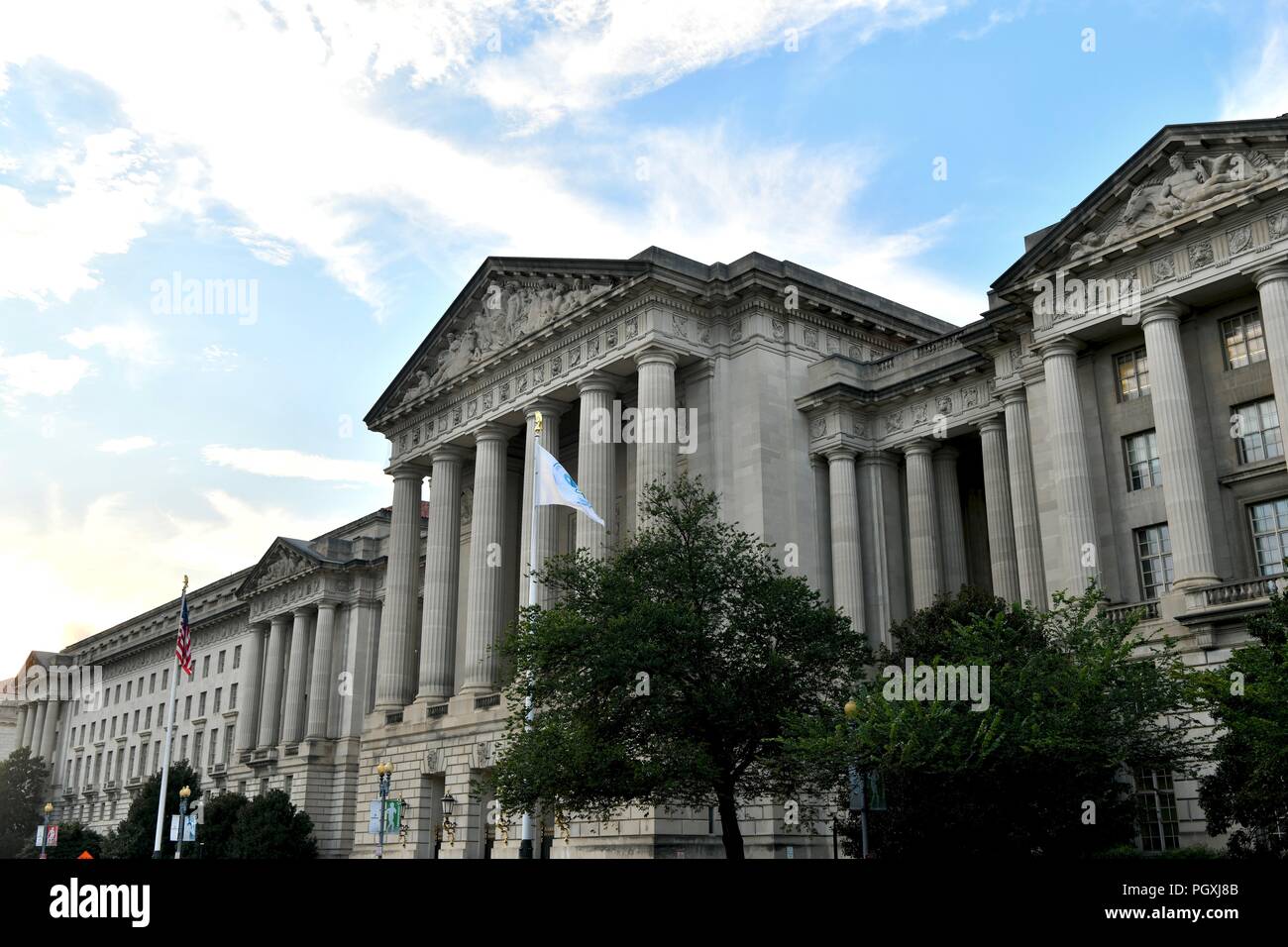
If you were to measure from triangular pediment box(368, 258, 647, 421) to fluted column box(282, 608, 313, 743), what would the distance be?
24.2m

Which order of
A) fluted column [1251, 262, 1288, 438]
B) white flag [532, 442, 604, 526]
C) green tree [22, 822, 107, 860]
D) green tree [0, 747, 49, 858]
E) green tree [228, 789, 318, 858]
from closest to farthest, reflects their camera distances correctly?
1. fluted column [1251, 262, 1288, 438]
2. white flag [532, 442, 604, 526]
3. green tree [228, 789, 318, 858]
4. green tree [22, 822, 107, 860]
5. green tree [0, 747, 49, 858]

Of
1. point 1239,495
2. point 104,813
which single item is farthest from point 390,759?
point 104,813

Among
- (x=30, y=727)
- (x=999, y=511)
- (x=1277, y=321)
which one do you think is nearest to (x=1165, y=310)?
(x=1277, y=321)

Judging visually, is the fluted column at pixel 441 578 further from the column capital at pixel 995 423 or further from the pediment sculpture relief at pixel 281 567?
the column capital at pixel 995 423

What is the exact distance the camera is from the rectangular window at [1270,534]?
111ft

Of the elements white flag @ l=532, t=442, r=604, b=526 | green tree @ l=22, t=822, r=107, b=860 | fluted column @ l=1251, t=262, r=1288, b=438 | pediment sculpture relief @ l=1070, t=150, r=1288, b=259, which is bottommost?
green tree @ l=22, t=822, r=107, b=860

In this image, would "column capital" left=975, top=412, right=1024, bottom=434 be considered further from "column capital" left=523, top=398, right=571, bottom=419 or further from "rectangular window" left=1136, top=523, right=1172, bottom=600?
"column capital" left=523, top=398, right=571, bottom=419

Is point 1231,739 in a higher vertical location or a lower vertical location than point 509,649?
lower

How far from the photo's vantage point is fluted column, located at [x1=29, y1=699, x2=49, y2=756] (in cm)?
13175

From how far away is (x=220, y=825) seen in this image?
225 feet

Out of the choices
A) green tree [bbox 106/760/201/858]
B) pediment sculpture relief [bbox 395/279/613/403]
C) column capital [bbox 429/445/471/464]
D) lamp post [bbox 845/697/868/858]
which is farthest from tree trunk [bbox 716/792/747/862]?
green tree [bbox 106/760/201/858]
